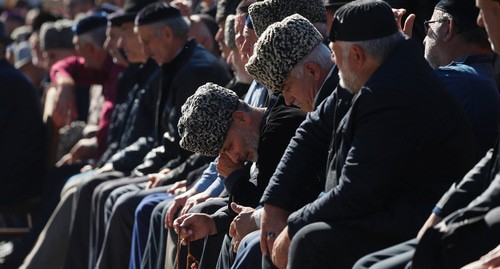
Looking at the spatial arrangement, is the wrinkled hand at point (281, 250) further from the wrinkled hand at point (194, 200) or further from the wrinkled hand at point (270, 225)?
the wrinkled hand at point (194, 200)

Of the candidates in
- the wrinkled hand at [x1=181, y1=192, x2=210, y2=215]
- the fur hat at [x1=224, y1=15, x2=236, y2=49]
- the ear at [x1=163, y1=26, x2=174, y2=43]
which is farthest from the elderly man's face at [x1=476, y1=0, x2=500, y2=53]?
the ear at [x1=163, y1=26, x2=174, y2=43]

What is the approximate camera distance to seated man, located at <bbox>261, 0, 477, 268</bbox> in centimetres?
446

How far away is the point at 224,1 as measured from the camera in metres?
7.92

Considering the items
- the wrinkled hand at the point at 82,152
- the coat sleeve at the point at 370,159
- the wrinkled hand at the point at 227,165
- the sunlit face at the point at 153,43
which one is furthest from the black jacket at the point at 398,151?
the wrinkled hand at the point at 82,152

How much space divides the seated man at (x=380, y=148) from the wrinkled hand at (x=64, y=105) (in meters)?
5.73

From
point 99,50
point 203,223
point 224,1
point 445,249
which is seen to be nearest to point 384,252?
point 445,249

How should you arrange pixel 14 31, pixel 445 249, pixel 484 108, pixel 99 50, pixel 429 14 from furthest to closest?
pixel 14 31, pixel 99 50, pixel 429 14, pixel 484 108, pixel 445 249

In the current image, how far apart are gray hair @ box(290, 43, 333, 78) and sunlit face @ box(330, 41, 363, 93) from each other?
599 mm

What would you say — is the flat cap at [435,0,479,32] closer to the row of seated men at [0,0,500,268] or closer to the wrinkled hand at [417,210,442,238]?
the row of seated men at [0,0,500,268]

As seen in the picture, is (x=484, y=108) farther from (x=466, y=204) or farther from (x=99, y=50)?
(x=99, y=50)

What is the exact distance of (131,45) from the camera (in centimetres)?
929

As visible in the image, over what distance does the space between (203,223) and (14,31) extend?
11583mm

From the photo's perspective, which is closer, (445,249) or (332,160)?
(445,249)

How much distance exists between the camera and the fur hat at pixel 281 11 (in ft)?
20.1
